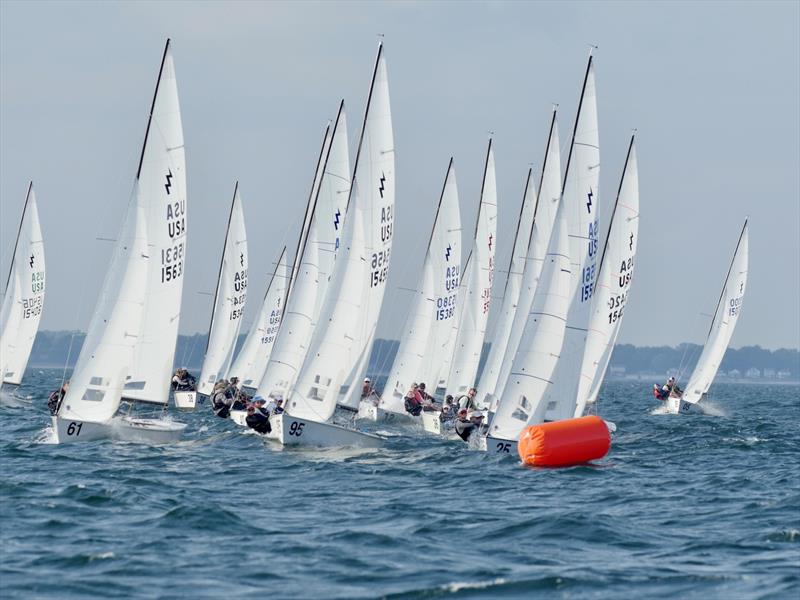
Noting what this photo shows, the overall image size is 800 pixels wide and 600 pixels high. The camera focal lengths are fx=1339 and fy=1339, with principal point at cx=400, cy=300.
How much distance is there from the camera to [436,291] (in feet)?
140

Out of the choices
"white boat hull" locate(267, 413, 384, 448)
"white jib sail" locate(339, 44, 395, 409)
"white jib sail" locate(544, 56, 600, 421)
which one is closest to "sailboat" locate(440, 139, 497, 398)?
"white jib sail" locate(339, 44, 395, 409)

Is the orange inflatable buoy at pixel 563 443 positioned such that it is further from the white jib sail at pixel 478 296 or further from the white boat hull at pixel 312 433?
the white jib sail at pixel 478 296

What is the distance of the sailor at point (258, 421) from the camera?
27875mm

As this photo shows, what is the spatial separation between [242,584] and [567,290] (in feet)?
48.7

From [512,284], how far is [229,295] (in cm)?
1150

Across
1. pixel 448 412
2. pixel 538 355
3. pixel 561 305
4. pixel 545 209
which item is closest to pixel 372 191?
pixel 561 305

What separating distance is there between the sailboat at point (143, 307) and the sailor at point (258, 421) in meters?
1.47

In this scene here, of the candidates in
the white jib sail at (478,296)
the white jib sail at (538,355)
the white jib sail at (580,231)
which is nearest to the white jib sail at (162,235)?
the white jib sail at (538,355)

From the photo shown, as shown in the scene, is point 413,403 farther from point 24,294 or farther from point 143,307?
point 24,294

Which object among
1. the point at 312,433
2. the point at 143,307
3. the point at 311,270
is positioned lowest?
the point at 312,433

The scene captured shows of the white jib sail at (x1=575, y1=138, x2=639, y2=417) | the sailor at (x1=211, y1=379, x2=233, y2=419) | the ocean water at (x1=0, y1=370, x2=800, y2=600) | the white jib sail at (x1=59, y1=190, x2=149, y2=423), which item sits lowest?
the ocean water at (x1=0, y1=370, x2=800, y2=600)

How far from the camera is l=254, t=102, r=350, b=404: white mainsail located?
3016cm

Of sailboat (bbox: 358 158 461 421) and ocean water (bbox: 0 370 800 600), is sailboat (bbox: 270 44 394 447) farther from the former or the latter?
sailboat (bbox: 358 158 461 421)

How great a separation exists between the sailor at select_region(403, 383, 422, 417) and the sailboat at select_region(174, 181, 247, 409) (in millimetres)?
11713
